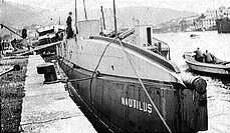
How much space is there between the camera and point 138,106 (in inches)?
320

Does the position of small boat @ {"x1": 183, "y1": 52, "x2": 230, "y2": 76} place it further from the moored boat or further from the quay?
the quay

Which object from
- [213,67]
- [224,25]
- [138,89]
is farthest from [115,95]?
[224,25]

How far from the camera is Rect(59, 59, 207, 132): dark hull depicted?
24.0 feet

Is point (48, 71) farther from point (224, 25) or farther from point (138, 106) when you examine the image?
point (224, 25)

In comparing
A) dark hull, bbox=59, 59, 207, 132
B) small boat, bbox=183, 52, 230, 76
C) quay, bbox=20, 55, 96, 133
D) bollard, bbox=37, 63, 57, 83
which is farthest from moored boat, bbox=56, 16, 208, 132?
small boat, bbox=183, 52, 230, 76

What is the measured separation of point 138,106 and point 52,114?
95.5 inches

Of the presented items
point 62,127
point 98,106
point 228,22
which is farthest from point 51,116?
point 228,22

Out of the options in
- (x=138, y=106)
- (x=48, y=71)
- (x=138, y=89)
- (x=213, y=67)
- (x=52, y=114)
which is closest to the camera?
(x=52, y=114)

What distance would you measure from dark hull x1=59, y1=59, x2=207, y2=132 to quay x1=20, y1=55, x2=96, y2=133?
148 centimetres

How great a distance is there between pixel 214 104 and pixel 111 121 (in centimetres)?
821

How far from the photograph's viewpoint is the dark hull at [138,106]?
7.32 m

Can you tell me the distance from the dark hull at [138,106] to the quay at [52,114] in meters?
1.48

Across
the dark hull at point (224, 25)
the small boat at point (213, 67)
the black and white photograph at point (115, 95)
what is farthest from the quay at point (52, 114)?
the dark hull at point (224, 25)

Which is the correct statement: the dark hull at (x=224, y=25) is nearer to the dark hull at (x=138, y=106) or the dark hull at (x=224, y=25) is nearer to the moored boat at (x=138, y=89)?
the moored boat at (x=138, y=89)
